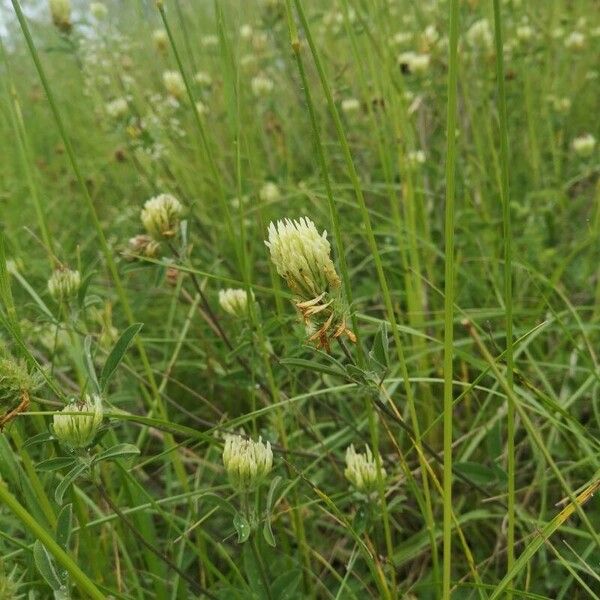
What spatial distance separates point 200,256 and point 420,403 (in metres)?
0.78

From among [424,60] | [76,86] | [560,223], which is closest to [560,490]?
[560,223]

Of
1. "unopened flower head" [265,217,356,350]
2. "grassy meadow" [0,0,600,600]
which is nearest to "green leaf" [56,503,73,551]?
"grassy meadow" [0,0,600,600]

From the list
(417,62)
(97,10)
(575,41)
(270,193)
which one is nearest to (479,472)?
(270,193)

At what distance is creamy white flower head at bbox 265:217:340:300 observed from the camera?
603mm

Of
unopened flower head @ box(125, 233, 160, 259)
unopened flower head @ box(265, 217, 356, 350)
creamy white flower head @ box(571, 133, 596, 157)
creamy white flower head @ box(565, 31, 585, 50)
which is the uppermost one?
unopened flower head @ box(265, 217, 356, 350)

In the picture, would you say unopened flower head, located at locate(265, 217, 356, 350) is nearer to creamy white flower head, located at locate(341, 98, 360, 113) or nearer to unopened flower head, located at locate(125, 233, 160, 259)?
unopened flower head, located at locate(125, 233, 160, 259)

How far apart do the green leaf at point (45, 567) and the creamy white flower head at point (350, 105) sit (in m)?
1.58

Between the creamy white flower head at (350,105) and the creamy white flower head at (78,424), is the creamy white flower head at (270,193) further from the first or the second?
the creamy white flower head at (78,424)

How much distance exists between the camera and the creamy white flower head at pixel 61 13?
5.45ft

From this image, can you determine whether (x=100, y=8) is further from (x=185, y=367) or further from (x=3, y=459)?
(x=3, y=459)

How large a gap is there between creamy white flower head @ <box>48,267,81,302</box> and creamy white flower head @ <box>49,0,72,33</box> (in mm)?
940

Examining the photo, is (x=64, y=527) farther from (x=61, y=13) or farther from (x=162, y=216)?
→ (x=61, y=13)

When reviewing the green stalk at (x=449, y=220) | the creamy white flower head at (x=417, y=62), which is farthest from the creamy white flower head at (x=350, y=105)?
the green stalk at (x=449, y=220)

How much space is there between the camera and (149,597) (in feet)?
3.11
